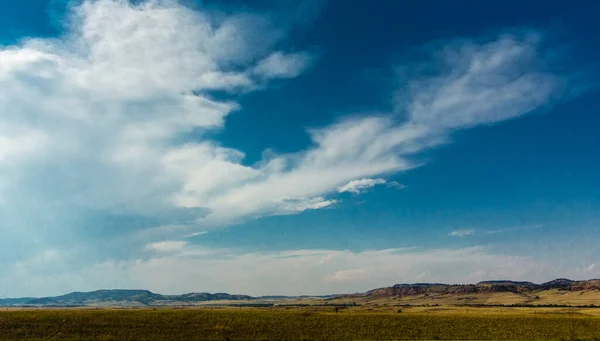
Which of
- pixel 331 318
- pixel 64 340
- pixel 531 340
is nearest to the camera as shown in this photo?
pixel 64 340

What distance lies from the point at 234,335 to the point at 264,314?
17223 mm

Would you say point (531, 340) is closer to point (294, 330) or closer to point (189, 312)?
point (294, 330)

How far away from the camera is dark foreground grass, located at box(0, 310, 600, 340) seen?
255ft

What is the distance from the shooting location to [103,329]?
79.6m

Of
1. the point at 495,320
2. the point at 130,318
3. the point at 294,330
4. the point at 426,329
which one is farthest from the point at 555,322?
the point at 130,318

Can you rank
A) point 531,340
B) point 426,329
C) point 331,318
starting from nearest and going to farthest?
point 531,340
point 426,329
point 331,318

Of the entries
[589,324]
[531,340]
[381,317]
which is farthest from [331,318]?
[589,324]

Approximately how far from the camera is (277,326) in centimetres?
8400

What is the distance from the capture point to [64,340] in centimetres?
7250

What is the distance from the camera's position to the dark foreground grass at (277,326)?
77625 millimetres

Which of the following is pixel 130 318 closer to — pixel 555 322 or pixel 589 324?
pixel 555 322

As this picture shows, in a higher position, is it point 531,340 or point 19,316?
point 19,316

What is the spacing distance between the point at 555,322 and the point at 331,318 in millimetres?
45950

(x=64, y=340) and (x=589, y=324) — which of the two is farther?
(x=589, y=324)
